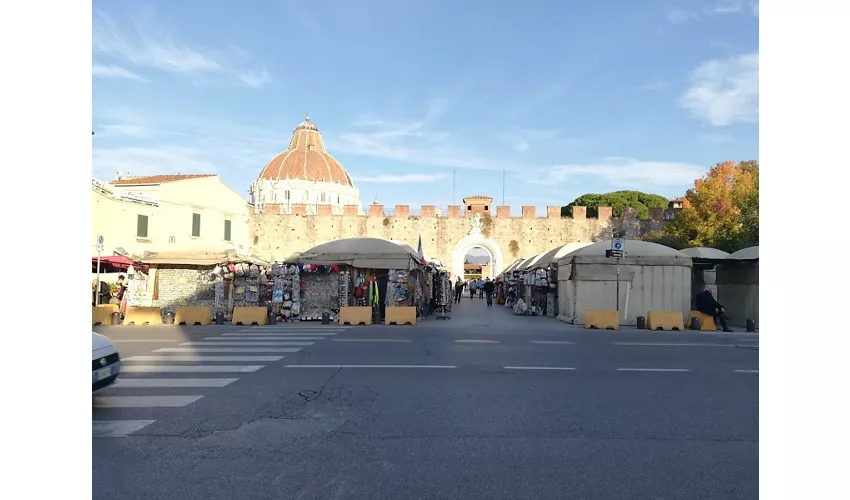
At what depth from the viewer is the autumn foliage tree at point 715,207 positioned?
33.2 m

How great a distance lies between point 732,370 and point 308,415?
6.82 metres

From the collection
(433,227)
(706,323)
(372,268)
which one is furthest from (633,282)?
(433,227)

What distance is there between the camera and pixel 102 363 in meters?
6.23

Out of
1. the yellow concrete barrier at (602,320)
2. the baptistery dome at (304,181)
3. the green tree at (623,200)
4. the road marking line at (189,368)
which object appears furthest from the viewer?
the baptistery dome at (304,181)

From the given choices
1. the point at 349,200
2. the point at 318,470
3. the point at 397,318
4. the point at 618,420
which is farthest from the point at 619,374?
the point at 349,200

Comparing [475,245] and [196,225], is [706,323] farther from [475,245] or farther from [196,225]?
[196,225]

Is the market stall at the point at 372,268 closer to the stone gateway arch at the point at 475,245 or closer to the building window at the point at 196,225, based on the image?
the building window at the point at 196,225

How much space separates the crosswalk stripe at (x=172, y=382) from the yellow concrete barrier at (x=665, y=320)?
13.5m

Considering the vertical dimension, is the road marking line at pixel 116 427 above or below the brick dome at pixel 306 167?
below

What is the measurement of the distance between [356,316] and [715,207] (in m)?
27.4

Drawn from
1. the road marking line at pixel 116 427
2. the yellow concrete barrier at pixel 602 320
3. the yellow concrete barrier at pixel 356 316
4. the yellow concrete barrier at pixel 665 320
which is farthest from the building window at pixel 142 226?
the road marking line at pixel 116 427

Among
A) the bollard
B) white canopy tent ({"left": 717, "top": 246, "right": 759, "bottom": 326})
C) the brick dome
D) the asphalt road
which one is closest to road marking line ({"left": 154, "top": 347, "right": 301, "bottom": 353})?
the asphalt road

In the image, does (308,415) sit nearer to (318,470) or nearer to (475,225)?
(318,470)

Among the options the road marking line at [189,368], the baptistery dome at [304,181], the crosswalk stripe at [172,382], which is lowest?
the road marking line at [189,368]
